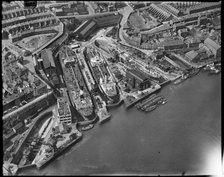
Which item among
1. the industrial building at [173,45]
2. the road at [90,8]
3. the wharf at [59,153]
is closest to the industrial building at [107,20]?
the road at [90,8]

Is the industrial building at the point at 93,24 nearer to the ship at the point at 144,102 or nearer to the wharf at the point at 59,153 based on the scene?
the ship at the point at 144,102

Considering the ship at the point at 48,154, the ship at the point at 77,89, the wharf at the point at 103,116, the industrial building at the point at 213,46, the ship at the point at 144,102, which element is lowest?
the ship at the point at 48,154

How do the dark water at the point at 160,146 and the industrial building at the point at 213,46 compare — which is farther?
the industrial building at the point at 213,46

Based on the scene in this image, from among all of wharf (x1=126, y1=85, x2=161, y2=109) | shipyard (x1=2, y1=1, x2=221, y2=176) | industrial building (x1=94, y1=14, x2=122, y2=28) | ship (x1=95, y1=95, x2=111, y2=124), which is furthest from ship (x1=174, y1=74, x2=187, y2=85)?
industrial building (x1=94, y1=14, x2=122, y2=28)

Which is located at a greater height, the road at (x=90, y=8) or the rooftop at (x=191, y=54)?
the road at (x=90, y=8)

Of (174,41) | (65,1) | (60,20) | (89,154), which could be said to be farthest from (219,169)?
(65,1)
